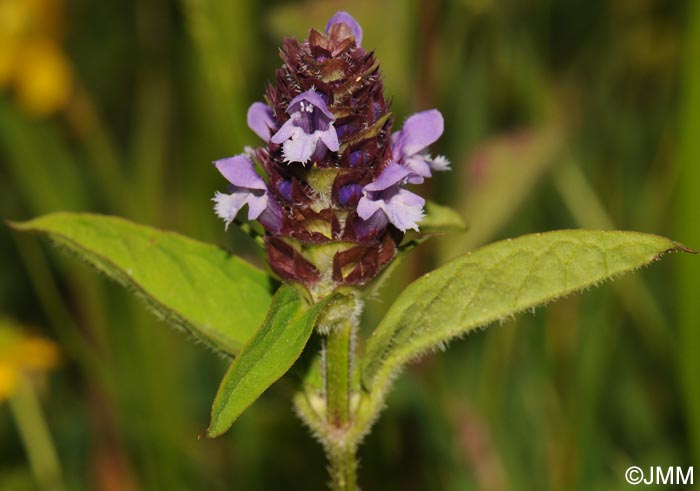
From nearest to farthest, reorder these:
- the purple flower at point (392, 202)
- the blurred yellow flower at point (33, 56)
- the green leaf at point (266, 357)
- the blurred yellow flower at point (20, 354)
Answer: the green leaf at point (266, 357), the purple flower at point (392, 202), the blurred yellow flower at point (20, 354), the blurred yellow flower at point (33, 56)

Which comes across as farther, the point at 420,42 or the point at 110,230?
the point at 420,42

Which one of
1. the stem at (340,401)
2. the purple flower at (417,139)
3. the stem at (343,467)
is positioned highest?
the purple flower at (417,139)

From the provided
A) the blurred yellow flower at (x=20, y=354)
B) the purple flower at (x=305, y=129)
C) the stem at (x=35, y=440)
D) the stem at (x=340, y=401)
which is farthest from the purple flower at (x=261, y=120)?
the stem at (x=35, y=440)

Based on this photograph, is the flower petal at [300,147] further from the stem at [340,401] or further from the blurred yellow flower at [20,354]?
the blurred yellow flower at [20,354]

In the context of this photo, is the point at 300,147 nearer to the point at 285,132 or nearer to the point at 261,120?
the point at 285,132

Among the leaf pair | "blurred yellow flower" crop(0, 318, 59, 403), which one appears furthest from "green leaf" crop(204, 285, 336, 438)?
"blurred yellow flower" crop(0, 318, 59, 403)

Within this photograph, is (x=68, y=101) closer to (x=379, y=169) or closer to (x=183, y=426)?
(x=183, y=426)

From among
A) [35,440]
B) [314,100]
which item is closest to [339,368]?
[314,100]

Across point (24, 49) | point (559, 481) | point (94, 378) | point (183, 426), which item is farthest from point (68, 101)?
point (559, 481)
